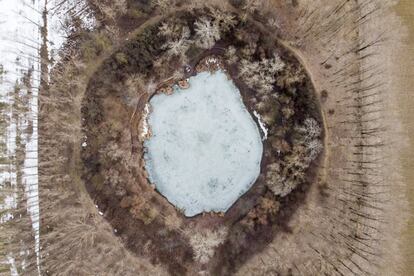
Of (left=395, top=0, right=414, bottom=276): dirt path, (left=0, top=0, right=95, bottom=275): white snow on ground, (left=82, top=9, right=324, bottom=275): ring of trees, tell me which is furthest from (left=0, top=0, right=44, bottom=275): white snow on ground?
(left=395, top=0, right=414, bottom=276): dirt path

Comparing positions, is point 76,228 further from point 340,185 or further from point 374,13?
point 374,13

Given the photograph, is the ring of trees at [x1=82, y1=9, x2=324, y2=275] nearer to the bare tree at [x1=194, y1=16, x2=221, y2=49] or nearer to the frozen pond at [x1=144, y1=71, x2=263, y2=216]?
the bare tree at [x1=194, y1=16, x2=221, y2=49]

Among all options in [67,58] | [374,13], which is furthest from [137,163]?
[374,13]

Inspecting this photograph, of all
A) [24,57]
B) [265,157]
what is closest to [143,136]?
[265,157]

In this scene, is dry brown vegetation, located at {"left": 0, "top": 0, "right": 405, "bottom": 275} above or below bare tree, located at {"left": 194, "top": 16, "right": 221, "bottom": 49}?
below

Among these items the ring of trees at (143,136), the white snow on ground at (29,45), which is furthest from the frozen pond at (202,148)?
the white snow on ground at (29,45)

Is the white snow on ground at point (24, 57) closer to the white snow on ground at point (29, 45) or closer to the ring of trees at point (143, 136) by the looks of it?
the white snow on ground at point (29, 45)
